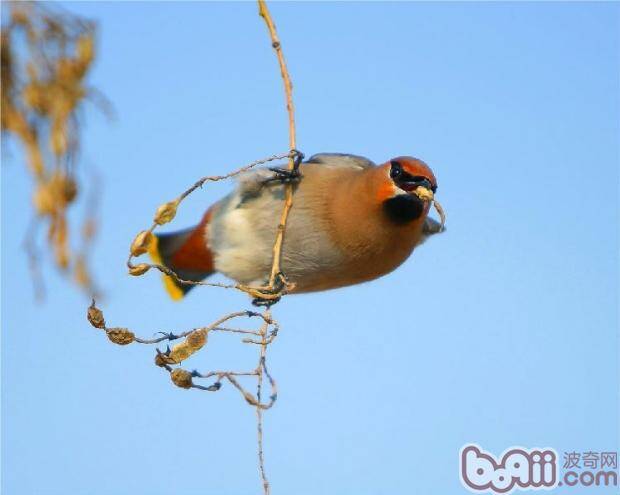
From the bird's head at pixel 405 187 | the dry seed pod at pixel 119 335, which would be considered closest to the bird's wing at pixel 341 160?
the bird's head at pixel 405 187

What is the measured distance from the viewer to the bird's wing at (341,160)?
178 inches

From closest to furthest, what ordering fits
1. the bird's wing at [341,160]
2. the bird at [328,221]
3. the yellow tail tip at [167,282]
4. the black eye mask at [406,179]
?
the black eye mask at [406,179], the bird at [328,221], the bird's wing at [341,160], the yellow tail tip at [167,282]

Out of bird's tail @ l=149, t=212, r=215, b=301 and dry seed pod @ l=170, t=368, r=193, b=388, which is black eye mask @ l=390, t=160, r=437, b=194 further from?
dry seed pod @ l=170, t=368, r=193, b=388

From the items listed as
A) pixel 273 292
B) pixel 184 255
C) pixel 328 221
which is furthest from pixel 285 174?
pixel 184 255

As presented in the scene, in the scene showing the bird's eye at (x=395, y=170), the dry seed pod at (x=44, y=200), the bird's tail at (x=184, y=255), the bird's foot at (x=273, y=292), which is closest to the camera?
the dry seed pod at (x=44, y=200)

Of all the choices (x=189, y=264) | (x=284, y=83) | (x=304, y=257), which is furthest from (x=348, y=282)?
(x=284, y=83)

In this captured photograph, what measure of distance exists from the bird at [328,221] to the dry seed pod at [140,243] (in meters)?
1.11

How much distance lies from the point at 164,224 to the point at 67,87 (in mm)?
599

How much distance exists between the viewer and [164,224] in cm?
289

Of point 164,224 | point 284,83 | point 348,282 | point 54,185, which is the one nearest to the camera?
point 54,185

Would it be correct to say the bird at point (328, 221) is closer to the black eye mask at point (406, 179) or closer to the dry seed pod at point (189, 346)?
A: the black eye mask at point (406, 179)

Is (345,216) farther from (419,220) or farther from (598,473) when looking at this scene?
(598,473)

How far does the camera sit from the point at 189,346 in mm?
2809

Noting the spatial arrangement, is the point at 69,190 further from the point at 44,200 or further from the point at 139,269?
the point at 139,269
